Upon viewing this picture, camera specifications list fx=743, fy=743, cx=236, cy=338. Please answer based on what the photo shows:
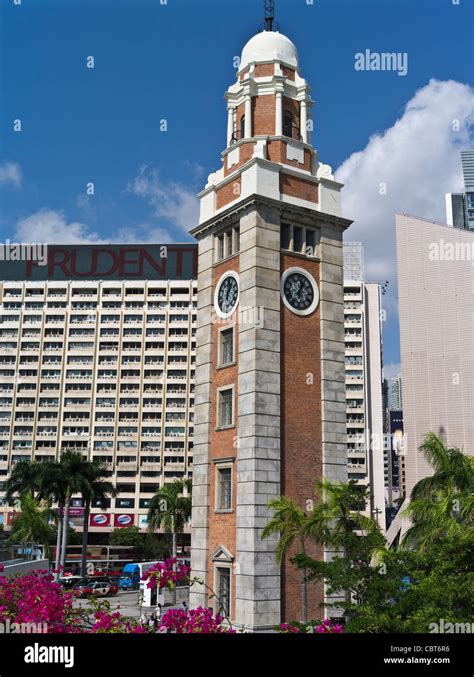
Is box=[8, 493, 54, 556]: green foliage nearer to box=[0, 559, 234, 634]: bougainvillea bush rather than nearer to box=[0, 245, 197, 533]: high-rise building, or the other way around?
box=[0, 245, 197, 533]: high-rise building

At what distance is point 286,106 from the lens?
32.3 meters

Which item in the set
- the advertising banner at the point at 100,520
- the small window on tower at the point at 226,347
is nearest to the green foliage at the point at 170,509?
the small window on tower at the point at 226,347

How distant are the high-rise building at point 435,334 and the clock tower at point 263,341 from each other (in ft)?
123

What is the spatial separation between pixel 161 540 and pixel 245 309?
62.6m

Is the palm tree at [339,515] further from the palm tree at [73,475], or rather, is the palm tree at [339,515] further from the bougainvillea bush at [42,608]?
the palm tree at [73,475]

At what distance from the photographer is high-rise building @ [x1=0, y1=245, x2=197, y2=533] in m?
94.6

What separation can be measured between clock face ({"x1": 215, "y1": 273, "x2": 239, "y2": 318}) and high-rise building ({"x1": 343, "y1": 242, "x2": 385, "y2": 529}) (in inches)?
2491

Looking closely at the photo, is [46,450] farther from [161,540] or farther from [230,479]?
[230,479]

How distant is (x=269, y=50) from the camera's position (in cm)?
3288

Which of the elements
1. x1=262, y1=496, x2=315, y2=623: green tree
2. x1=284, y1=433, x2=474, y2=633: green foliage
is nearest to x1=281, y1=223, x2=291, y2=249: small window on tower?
x1=284, y1=433, x2=474, y2=633: green foliage

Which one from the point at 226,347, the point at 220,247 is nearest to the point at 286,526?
the point at 226,347

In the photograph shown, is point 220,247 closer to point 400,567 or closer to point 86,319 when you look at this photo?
point 400,567

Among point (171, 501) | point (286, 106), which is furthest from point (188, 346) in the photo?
point (286, 106)

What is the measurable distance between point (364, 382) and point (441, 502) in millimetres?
71509
